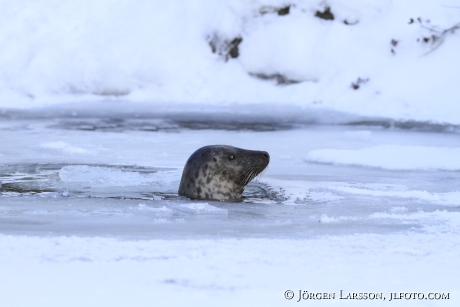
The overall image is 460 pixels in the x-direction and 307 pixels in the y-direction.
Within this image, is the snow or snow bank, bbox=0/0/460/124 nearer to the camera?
the snow

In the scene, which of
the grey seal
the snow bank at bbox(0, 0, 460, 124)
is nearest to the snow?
the snow bank at bbox(0, 0, 460, 124)

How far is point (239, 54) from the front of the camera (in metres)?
12.2

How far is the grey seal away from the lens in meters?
5.95

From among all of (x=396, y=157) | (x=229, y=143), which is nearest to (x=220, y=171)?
(x=396, y=157)

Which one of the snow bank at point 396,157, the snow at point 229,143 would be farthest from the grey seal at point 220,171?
the snow bank at point 396,157

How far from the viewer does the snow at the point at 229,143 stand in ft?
10.6

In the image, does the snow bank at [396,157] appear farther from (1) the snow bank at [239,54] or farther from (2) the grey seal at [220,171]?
(1) the snow bank at [239,54]

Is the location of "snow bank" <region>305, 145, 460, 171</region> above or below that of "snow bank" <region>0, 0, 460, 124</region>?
below

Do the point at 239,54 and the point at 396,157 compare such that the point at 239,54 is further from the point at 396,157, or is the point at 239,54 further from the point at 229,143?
the point at 396,157

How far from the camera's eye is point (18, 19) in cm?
1348

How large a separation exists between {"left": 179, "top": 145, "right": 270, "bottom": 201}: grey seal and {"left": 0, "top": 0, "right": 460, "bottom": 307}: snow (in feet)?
0.44

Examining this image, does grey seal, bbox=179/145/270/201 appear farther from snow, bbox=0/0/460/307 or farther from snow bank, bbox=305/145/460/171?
snow bank, bbox=305/145/460/171

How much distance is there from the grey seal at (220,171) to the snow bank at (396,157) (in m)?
1.49

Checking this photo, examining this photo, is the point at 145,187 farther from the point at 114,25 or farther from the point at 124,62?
the point at 114,25
